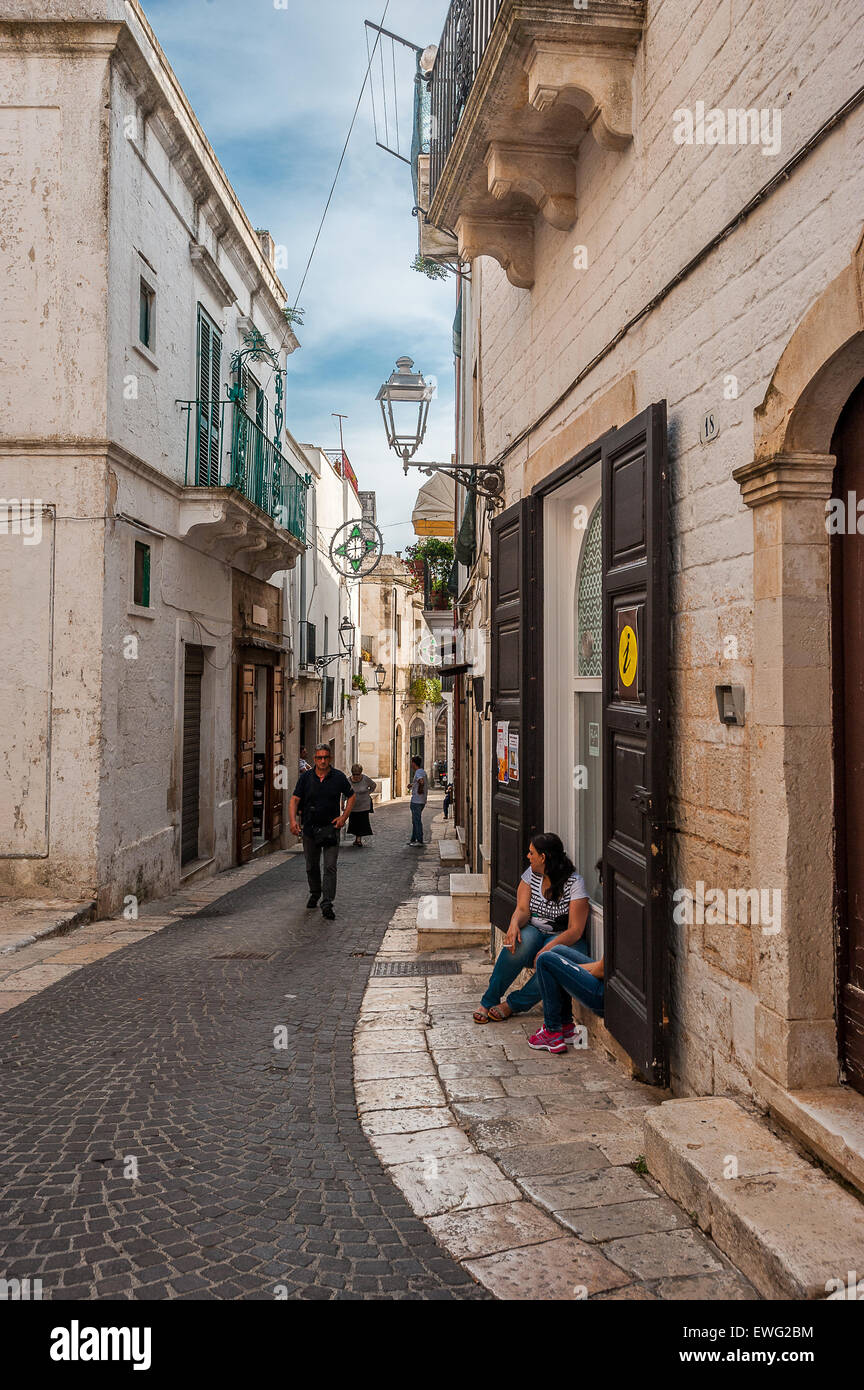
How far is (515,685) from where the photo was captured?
606 centimetres

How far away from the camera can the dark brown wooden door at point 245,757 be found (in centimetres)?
1375

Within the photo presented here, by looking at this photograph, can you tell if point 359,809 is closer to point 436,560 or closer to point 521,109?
point 436,560

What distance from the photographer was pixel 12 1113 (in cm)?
387

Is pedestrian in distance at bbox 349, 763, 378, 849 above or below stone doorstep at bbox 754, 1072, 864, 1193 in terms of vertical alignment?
below

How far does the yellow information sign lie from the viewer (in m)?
3.98

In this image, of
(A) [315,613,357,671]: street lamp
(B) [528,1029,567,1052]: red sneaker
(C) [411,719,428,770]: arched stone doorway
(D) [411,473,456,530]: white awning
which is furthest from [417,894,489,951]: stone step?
(C) [411,719,428,770]: arched stone doorway

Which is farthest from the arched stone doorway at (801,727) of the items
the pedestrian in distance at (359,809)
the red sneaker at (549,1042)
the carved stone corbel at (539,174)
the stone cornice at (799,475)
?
the pedestrian in distance at (359,809)

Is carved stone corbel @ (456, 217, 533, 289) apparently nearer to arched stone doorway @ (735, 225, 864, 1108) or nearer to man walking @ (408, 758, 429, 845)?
arched stone doorway @ (735, 225, 864, 1108)

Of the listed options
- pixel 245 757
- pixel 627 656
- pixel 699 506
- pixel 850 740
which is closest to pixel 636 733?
pixel 627 656

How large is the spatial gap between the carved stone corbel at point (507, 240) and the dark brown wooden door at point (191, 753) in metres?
6.66

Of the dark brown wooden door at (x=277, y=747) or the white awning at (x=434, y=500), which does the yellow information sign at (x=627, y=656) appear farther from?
the dark brown wooden door at (x=277, y=747)

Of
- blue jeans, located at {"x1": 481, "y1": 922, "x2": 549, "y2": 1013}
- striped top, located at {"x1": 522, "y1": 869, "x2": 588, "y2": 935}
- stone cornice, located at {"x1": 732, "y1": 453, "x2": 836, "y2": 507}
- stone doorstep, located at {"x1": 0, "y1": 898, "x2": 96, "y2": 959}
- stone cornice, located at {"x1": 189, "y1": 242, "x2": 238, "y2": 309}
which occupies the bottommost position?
stone doorstep, located at {"x1": 0, "y1": 898, "x2": 96, "y2": 959}

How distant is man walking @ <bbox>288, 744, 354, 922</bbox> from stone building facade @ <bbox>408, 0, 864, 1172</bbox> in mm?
3446

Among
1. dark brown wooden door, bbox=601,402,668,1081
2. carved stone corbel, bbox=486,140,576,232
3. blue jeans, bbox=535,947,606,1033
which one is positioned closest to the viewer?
dark brown wooden door, bbox=601,402,668,1081
